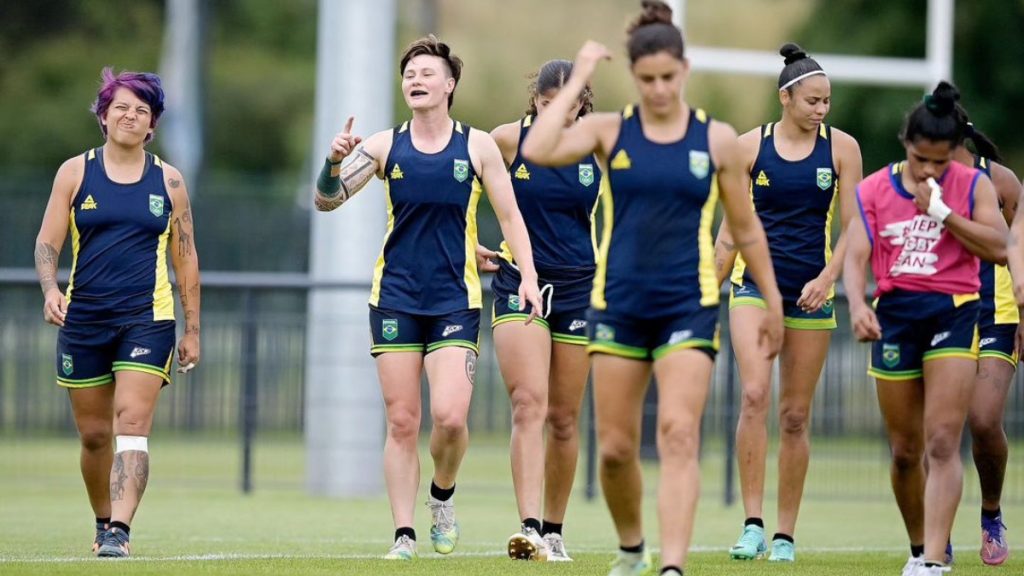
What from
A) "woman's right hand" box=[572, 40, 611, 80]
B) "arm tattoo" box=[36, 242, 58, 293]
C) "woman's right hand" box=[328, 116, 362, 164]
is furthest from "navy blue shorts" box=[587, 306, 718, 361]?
"arm tattoo" box=[36, 242, 58, 293]

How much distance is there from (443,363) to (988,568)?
3060 millimetres

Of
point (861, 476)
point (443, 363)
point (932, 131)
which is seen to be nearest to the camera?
point (932, 131)

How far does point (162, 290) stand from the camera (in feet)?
30.9

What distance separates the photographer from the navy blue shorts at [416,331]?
30.1 feet

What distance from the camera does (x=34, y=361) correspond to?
17.6m

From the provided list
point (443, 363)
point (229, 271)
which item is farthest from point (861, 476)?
point (229, 271)

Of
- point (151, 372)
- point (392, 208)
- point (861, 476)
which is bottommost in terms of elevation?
point (861, 476)

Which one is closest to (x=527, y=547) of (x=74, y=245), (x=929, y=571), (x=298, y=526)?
(x=929, y=571)

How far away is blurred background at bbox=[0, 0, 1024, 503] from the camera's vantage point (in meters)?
16.0

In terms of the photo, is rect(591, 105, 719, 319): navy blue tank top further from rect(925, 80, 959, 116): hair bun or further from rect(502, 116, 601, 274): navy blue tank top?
rect(502, 116, 601, 274): navy blue tank top

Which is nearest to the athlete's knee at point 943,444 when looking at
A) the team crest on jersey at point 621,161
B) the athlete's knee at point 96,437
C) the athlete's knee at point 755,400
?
the athlete's knee at point 755,400

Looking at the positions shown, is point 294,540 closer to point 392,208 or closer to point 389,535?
point 389,535

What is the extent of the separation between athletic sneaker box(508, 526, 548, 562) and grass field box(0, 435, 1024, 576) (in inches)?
5.3

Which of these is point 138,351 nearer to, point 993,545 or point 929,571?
point 929,571
